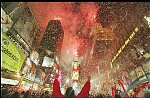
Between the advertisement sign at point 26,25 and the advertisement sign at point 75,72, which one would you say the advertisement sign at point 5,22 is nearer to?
the advertisement sign at point 26,25

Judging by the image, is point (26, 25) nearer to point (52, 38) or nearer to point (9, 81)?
point (9, 81)

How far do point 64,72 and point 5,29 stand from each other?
272ft

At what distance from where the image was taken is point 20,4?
26.8 metres

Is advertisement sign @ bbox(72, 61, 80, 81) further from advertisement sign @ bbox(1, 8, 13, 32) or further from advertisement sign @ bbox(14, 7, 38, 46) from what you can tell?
advertisement sign @ bbox(1, 8, 13, 32)

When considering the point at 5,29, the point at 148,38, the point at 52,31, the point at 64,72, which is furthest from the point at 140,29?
the point at 64,72

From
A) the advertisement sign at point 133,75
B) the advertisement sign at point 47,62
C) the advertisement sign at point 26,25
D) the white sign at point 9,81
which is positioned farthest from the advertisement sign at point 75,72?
the white sign at point 9,81

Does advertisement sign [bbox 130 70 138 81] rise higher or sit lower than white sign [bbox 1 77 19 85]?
higher

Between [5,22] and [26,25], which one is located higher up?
[26,25]

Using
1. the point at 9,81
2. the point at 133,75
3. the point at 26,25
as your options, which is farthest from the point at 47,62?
the point at 9,81

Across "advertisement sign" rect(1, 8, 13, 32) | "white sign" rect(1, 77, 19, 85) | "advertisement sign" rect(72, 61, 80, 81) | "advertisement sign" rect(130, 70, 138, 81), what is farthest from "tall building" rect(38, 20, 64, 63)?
"advertisement sign" rect(1, 8, 13, 32)

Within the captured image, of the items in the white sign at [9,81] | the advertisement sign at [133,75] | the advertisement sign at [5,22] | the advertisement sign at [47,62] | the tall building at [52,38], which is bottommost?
the white sign at [9,81]

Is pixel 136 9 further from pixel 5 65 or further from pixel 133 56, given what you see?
pixel 5 65

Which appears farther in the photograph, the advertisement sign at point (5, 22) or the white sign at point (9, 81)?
the advertisement sign at point (5, 22)

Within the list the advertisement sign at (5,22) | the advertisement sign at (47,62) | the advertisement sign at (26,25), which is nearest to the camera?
the advertisement sign at (5,22)
